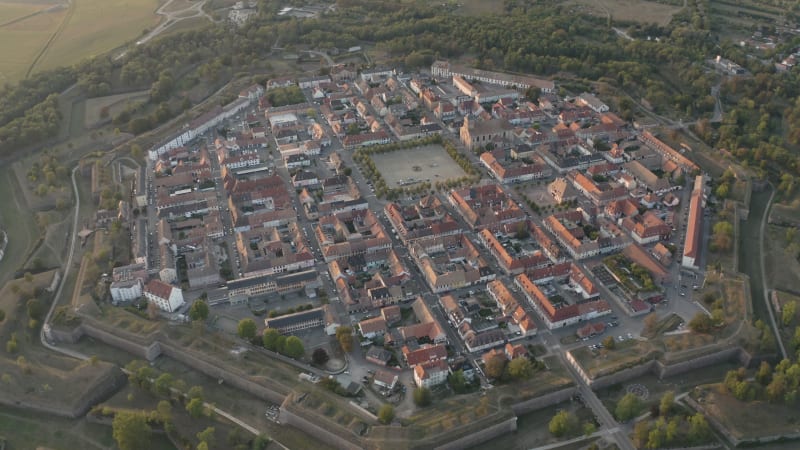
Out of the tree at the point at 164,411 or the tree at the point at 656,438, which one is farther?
the tree at the point at 164,411

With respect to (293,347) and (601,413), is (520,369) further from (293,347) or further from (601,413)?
(293,347)

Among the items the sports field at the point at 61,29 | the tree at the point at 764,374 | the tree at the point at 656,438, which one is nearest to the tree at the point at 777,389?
the tree at the point at 764,374

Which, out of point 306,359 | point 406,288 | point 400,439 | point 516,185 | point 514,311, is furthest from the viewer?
point 516,185

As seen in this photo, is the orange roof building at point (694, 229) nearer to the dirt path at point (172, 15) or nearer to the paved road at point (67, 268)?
the paved road at point (67, 268)

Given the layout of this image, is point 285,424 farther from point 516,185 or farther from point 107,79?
point 107,79

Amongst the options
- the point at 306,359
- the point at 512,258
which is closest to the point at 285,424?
the point at 306,359

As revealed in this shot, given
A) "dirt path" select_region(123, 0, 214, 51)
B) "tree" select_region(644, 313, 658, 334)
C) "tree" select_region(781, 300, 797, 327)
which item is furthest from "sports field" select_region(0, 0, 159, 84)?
"tree" select_region(781, 300, 797, 327)
